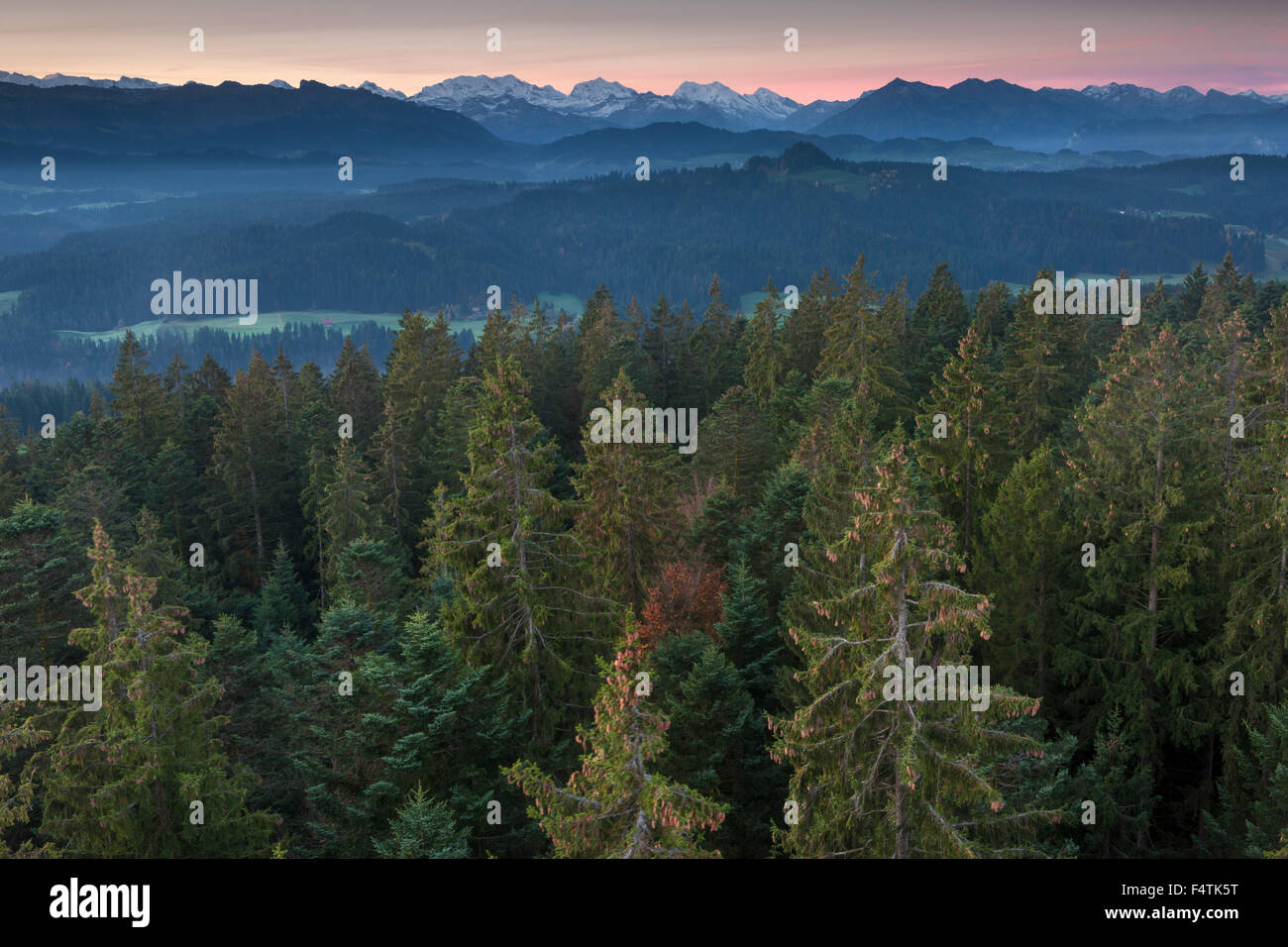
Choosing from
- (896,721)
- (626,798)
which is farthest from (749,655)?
(626,798)

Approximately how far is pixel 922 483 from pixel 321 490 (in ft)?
122

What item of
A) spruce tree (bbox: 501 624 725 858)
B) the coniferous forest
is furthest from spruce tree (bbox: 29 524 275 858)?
spruce tree (bbox: 501 624 725 858)

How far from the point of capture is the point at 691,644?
78.9ft

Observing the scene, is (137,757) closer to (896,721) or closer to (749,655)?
(749,655)

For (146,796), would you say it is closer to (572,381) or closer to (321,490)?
(321,490)

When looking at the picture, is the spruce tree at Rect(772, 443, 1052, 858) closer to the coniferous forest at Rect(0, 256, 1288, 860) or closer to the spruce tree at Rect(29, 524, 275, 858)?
the coniferous forest at Rect(0, 256, 1288, 860)

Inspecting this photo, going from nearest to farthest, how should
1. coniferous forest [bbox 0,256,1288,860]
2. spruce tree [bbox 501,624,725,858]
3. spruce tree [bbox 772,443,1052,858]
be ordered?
spruce tree [bbox 501,624,725,858] < spruce tree [bbox 772,443,1052,858] < coniferous forest [bbox 0,256,1288,860]

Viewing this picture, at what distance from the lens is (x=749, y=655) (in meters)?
26.1

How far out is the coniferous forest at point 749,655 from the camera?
1380 centimetres

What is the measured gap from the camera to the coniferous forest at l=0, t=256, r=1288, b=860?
13805mm

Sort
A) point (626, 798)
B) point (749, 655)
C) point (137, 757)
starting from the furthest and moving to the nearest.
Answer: point (749, 655)
point (137, 757)
point (626, 798)

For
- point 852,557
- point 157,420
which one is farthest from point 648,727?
point 157,420

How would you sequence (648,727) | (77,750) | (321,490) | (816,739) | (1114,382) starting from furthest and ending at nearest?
(321,490), (1114,382), (77,750), (816,739), (648,727)

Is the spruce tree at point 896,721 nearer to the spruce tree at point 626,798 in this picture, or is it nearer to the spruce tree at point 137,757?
the spruce tree at point 626,798
